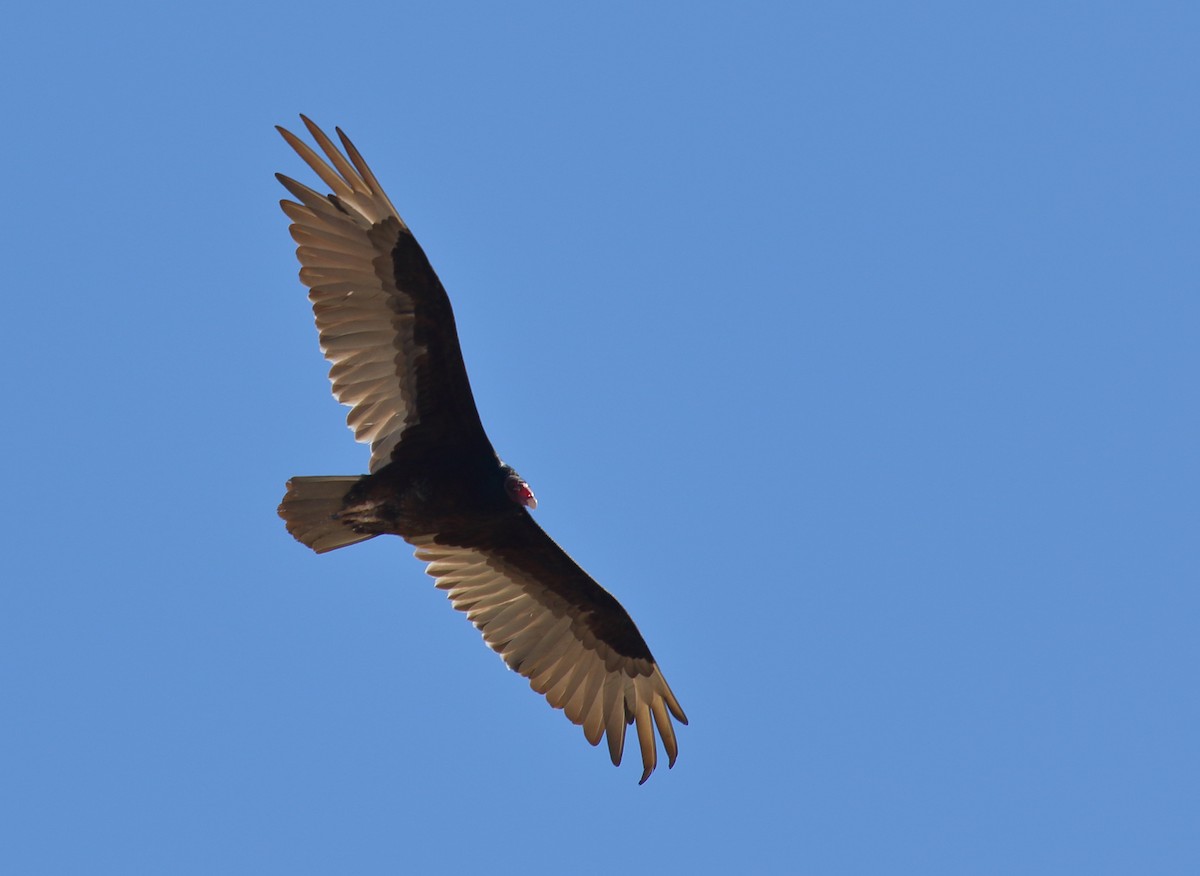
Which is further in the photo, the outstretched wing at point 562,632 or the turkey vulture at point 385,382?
the outstretched wing at point 562,632

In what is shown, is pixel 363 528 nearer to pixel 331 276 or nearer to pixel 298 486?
pixel 298 486

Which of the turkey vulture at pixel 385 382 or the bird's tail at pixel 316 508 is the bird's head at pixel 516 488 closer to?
the turkey vulture at pixel 385 382

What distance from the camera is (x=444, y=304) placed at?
1030 centimetres

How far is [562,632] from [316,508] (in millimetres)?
1946

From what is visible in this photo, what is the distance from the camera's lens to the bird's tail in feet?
33.5

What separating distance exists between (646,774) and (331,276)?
11.5 feet

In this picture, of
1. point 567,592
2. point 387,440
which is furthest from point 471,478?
point 567,592

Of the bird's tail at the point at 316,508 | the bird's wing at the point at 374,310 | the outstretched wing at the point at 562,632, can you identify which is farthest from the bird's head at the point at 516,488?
the bird's tail at the point at 316,508

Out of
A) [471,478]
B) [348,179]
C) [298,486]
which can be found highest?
[348,179]

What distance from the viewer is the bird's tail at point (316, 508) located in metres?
10.2

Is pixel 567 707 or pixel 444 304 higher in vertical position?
pixel 444 304

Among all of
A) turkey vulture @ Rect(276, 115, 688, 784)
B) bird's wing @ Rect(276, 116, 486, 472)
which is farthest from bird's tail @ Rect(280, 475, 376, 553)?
bird's wing @ Rect(276, 116, 486, 472)

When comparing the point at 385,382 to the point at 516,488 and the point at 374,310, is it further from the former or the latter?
the point at 516,488

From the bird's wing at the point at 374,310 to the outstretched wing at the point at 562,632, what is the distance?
1018 mm
